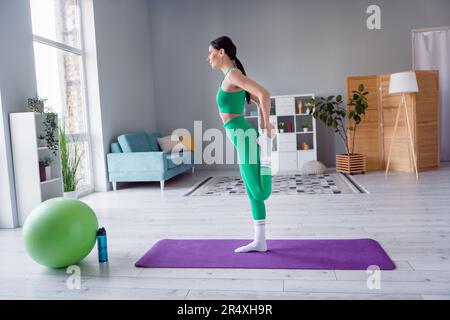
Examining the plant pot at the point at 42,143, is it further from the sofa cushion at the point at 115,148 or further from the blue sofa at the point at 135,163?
the sofa cushion at the point at 115,148

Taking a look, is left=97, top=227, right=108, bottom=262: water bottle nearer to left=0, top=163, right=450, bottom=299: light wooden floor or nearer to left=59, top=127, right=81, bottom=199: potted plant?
left=0, top=163, right=450, bottom=299: light wooden floor

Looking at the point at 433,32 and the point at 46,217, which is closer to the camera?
the point at 46,217

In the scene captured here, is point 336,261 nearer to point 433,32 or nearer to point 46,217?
point 46,217

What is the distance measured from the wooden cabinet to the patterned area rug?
867 millimetres

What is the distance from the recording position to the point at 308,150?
7.54 meters

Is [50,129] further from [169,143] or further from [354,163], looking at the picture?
A: [354,163]

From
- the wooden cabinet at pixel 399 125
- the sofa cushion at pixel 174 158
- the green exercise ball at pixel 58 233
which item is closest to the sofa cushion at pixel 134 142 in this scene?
the sofa cushion at pixel 174 158

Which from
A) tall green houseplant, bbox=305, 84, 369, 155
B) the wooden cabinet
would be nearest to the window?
tall green houseplant, bbox=305, 84, 369, 155

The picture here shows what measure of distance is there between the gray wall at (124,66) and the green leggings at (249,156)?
394cm

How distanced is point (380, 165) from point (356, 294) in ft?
17.3

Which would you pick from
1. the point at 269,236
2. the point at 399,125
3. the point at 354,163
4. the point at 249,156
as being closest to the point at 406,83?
the point at 399,125

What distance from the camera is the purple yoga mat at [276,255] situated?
109 inches
